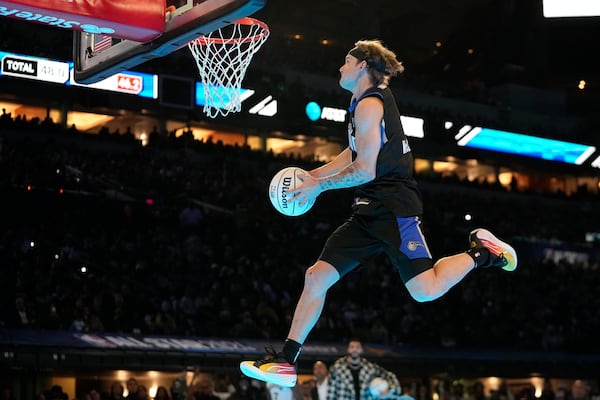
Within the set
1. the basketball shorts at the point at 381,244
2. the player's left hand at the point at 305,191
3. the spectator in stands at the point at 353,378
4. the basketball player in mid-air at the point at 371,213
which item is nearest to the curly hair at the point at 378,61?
the basketball player in mid-air at the point at 371,213

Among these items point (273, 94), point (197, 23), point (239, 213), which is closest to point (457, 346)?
point (239, 213)

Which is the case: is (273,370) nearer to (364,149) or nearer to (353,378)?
(364,149)

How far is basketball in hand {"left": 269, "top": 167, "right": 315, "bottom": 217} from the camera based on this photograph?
670 cm

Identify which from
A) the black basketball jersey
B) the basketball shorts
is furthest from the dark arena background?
the basketball shorts

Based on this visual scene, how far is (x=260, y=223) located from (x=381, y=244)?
17742 millimetres

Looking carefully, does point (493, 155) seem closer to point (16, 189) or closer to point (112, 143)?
point (112, 143)

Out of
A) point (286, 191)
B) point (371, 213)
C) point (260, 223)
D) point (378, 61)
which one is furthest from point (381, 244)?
point (260, 223)

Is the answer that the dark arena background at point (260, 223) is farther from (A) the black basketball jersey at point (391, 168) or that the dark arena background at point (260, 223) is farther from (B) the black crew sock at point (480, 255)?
(B) the black crew sock at point (480, 255)

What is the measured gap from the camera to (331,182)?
6.61 m

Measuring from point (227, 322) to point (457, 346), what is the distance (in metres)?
6.93

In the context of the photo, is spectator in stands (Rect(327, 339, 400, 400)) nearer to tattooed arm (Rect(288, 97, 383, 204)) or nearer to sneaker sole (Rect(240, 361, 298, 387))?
sneaker sole (Rect(240, 361, 298, 387))

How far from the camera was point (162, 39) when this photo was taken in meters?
8.48

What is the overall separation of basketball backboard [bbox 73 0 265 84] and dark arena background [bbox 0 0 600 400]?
0.22m

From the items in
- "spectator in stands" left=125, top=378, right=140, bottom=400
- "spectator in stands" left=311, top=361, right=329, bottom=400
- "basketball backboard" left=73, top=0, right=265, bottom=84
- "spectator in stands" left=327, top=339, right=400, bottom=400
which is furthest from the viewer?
"spectator in stands" left=125, top=378, right=140, bottom=400
